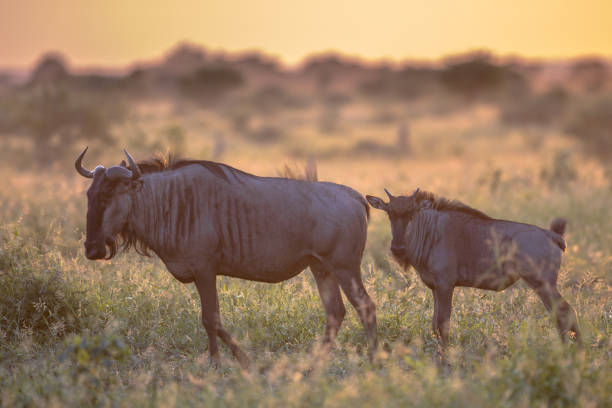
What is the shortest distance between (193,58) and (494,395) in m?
110

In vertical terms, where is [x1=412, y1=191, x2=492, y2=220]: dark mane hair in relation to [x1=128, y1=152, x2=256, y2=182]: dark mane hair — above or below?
below

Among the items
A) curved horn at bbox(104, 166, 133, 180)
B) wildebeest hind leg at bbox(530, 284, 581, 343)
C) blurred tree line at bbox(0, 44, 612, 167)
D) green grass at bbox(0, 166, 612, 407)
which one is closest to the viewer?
green grass at bbox(0, 166, 612, 407)

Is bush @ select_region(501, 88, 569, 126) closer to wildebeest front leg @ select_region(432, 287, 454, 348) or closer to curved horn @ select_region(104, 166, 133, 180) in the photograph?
wildebeest front leg @ select_region(432, 287, 454, 348)

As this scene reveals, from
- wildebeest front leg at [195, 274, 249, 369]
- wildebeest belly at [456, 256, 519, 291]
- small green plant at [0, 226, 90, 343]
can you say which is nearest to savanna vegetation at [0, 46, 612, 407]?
small green plant at [0, 226, 90, 343]

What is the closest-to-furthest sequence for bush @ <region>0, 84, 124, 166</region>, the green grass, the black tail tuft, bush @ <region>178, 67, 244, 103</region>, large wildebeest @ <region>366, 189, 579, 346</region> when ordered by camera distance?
the green grass, large wildebeest @ <region>366, 189, 579, 346</region>, the black tail tuft, bush @ <region>0, 84, 124, 166</region>, bush @ <region>178, 67, 244, 103</region>

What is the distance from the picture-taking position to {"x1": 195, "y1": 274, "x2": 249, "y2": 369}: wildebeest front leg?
4.81 metres

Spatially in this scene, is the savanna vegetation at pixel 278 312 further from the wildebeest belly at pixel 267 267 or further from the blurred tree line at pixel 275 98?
the wildebeest belly at pixel 267 267

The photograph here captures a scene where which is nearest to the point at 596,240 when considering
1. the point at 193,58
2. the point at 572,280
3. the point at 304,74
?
the point at 572,280

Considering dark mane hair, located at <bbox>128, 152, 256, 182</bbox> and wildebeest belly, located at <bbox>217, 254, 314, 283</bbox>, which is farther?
dark mane hair, located at <bbox>128, 152, 256, 182</bbox>

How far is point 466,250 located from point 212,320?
7.08 ft

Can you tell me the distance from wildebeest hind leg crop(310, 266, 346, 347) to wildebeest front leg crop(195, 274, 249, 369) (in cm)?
76

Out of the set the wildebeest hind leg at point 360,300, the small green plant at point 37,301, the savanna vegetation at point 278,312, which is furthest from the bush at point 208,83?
the wildebeest hind leg at point 360,300

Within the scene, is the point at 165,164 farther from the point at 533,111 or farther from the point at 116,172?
the point at 533,111

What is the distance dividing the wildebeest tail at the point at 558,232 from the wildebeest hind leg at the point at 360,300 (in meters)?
1.59
